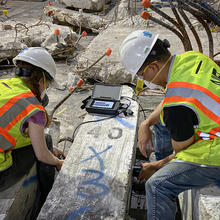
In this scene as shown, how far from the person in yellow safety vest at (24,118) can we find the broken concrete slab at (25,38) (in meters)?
4.24

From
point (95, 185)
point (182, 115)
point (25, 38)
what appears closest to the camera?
point (182, 115)

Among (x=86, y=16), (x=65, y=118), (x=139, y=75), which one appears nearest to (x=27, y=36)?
(x=86, y=16)

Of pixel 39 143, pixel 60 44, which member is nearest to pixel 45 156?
pixel 39 143

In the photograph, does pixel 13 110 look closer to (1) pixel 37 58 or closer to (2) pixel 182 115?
(1) pixel 37 58

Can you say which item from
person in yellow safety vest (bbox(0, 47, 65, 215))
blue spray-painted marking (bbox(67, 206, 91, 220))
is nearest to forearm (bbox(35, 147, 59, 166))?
person in yellow safety vest (bbox(0, 47, 65, 215))

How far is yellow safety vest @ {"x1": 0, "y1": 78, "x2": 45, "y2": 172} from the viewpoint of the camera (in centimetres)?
191

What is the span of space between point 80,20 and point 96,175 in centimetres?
773

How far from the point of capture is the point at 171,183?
179 centimetres

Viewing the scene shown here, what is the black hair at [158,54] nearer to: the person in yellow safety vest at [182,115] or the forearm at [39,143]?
the person in yellow safety vest at [182,115]

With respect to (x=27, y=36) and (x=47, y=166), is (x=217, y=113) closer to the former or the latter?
(x=47, y=166)

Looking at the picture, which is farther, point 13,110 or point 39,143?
point 39,143

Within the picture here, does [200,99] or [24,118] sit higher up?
[200,99]

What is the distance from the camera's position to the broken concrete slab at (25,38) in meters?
6.02

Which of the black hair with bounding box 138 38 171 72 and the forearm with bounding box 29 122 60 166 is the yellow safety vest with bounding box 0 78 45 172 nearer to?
the forearm with bounding box 29 122 60 166
